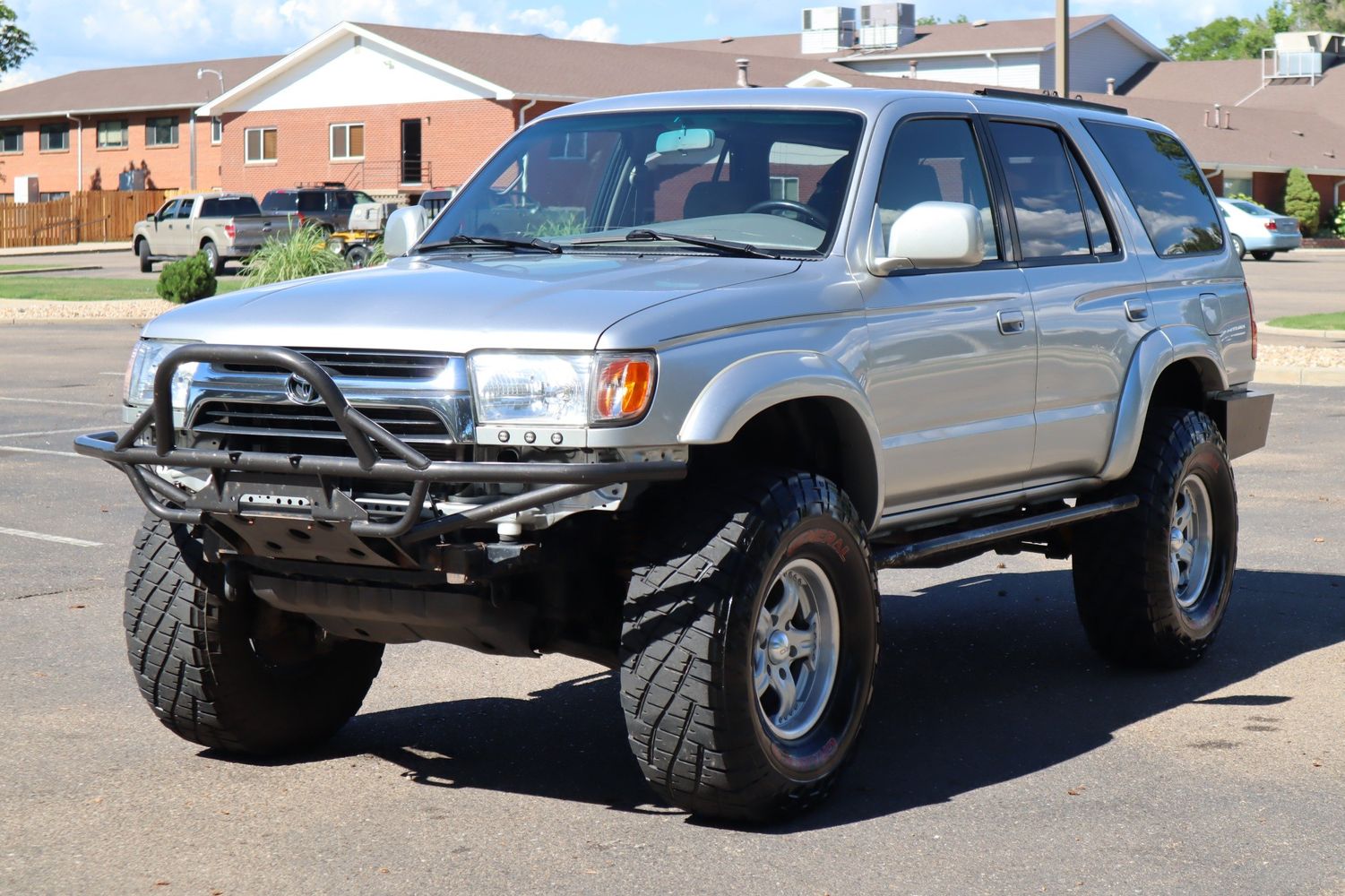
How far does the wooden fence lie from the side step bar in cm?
6170

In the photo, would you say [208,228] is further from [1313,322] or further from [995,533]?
[995,533]

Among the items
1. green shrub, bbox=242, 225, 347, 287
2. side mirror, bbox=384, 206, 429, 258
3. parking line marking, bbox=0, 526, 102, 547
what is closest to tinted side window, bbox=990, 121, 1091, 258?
side mirror, bbox=384, 206, 429, 258

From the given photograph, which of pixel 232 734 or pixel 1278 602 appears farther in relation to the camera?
pixel 1278 602

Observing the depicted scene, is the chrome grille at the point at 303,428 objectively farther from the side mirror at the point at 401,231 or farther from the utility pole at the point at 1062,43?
the utility pole at the point at 1062,43

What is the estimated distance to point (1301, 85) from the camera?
77.9 metres

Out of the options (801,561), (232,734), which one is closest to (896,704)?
(801,561)

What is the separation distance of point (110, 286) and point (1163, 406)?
31.0 meters

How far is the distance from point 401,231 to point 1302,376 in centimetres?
1508

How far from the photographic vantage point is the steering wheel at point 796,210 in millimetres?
5742

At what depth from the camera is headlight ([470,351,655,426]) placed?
4.62 m

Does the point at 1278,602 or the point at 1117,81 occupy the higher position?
the point at 1117,81

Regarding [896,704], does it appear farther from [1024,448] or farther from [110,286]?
[110,286]

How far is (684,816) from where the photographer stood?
5.21 m

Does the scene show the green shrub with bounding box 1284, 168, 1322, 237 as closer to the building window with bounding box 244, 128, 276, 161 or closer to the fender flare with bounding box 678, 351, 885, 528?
the building window with bounding box 244, 128, 276, 161
